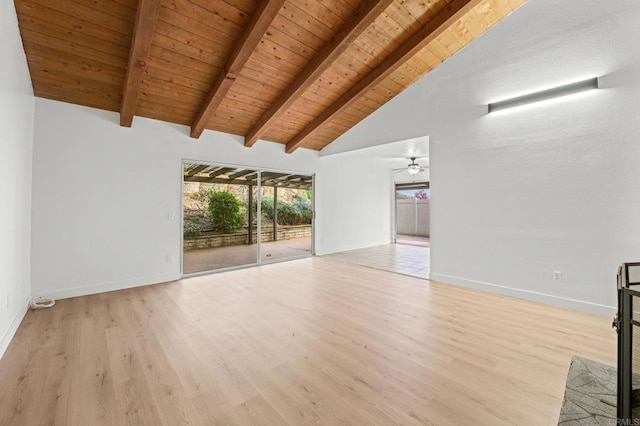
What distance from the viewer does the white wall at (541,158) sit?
119 inches

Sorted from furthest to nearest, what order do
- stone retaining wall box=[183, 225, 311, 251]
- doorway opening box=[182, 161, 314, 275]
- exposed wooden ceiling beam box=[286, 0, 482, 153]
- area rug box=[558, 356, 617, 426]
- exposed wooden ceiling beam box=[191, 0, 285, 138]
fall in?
1. stone retaining wall box=[183, 225, 311, 251]
2. doorway opening box=[182, 161, 314, 275]
3. exposed wooden ceiling beam box=[286, 0, 482, 153]
4. exposed wooden ceiling beam box=[191, 0, 285, 138]
5. area rug box=[558, 356, 617, 426]

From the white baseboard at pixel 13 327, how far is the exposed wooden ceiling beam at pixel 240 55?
327cm

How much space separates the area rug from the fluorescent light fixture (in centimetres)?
304

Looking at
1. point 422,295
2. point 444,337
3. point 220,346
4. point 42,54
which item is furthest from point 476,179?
point 42,54

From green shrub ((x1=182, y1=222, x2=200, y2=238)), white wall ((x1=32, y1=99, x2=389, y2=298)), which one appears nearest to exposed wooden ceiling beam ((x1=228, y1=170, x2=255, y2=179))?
white wall ((x1=32, y1=99, x2=389, y2=298))

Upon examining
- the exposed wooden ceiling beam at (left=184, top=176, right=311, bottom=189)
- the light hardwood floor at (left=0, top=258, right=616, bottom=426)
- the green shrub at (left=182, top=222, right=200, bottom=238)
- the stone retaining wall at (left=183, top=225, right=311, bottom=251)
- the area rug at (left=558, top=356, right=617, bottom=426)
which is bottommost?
the light hardwood floor at (left=0, top=258, right=616, bottom=426)

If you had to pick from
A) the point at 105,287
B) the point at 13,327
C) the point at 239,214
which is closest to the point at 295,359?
the point at 13,327

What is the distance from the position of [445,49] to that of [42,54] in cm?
537

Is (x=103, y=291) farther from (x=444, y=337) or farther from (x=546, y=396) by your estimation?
(x=546, y=396)

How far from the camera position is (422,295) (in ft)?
12.5

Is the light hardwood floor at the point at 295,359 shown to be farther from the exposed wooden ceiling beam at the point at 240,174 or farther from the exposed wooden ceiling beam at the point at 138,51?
the exposed wooden ceiling beam at the point at 240,174

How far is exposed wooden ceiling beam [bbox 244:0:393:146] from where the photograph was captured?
3023mm

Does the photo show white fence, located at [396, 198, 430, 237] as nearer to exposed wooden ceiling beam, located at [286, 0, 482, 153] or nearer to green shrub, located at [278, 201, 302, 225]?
green shrub, located at [278, 201, 302, 225]

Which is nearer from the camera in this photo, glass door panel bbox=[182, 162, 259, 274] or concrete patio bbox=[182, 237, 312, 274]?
glass door panel bbox=[182, 162, 259, 274]
